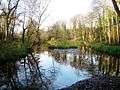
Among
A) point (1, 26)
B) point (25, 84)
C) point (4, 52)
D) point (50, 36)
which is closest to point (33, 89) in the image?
point (25, 84)

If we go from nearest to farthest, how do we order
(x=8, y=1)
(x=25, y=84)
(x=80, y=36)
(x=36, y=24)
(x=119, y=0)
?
(x=25, y=84) < (x=119, y=0) < (x=8, y=1) < (x=36, y=24) < (x=80, y=36)

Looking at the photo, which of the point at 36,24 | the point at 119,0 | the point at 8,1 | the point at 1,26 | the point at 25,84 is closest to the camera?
the point at 25,84

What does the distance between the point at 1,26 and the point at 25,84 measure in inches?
1294

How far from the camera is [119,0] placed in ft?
76.2

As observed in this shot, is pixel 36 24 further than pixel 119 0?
Yes

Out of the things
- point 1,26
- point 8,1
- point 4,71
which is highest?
point 8,1

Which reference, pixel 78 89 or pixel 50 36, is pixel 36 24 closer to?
pixel 50 36

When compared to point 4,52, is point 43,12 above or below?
above

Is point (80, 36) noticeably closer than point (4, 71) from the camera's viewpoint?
No

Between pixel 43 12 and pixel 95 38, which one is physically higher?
pixel 43 12

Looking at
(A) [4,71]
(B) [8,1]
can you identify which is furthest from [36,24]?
(A) [4,71]

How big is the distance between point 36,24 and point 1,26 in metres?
17.0

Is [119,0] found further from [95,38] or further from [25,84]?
[95,38]

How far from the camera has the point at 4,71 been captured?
26.4 metres
